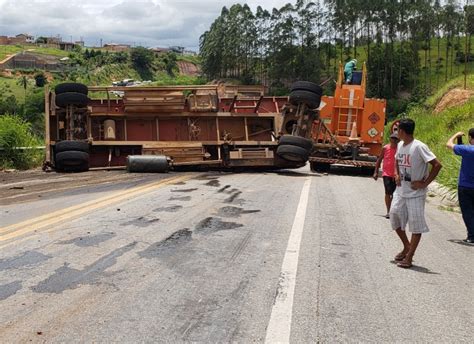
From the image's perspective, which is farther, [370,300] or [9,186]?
[9,186]

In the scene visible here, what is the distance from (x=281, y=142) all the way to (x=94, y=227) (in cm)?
921

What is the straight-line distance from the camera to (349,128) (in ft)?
59.0

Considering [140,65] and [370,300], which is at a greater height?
[140,65]

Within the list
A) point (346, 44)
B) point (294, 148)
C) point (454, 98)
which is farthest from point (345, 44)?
point (294, 148)

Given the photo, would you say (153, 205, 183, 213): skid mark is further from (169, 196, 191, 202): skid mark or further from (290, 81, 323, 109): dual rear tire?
(290, 81, 323, 109): dual rear tire

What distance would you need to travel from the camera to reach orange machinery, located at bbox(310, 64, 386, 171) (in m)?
17.6

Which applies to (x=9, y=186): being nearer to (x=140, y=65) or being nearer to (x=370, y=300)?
(x=370, y=300)

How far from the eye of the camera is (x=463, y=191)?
8.45 meters

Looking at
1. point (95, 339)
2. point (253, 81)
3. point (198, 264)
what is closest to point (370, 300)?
point (198, 264)

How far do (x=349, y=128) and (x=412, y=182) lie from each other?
11.9 m

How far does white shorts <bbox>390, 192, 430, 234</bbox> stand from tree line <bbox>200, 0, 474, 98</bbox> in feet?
244

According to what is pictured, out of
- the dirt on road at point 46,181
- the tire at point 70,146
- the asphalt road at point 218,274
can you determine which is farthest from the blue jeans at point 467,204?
the tire at point 70,146

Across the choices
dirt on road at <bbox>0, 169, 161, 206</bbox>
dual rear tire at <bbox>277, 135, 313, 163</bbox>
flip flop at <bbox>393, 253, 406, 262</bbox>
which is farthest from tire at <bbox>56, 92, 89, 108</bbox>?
flip flop at <bbox>393, 253, 406, 262</bbox>

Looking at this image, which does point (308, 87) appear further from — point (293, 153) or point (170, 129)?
point (170, 129)
